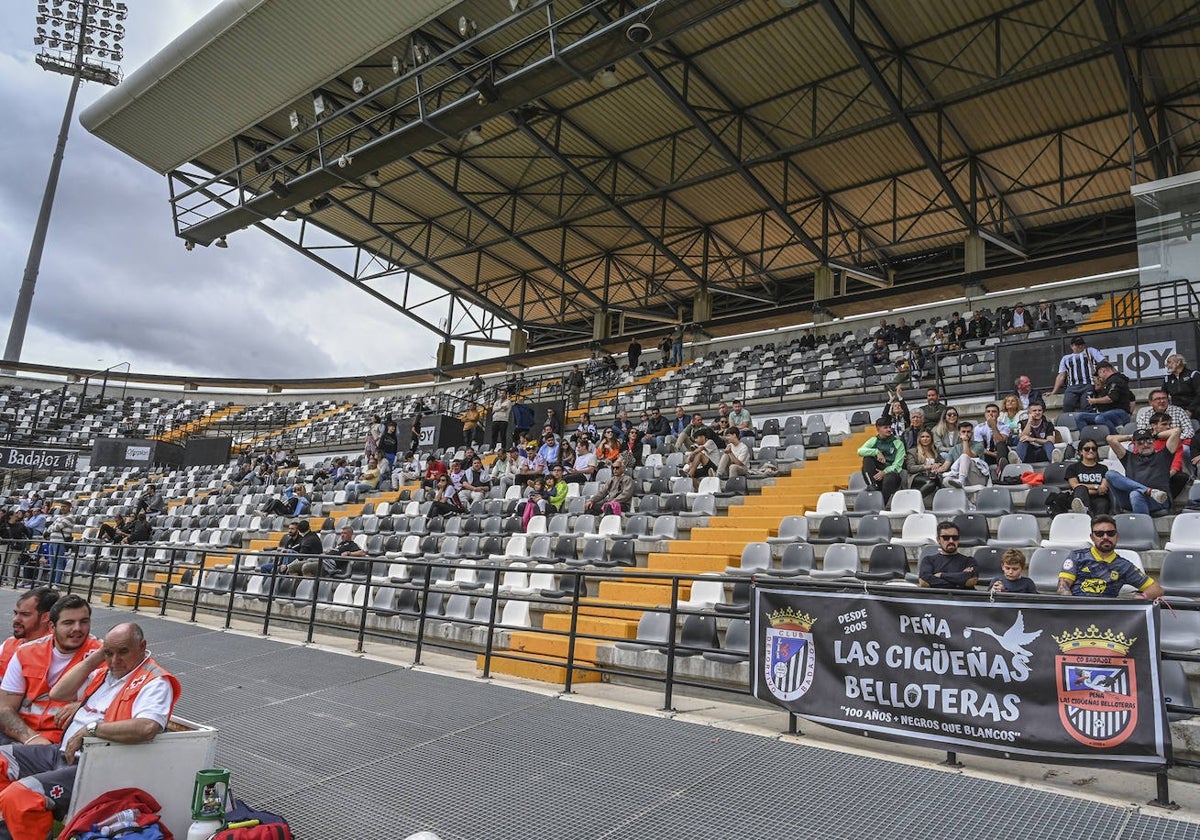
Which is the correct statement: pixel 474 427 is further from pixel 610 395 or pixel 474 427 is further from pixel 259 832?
pixel 259 832

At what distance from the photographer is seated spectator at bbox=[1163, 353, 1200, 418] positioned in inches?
334

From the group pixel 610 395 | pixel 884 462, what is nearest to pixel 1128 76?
pixel 884 462

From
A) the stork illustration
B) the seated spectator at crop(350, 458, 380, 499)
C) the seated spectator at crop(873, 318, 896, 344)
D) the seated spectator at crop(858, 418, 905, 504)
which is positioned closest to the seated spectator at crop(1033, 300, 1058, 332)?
the seated spectator at crop(873, 318, 896, 344)

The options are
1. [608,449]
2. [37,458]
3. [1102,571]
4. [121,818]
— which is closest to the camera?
[121,818]

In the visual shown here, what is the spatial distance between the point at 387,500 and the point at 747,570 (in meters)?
11.6

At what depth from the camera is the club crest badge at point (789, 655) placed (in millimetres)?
4705

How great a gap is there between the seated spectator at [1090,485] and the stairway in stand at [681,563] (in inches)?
127

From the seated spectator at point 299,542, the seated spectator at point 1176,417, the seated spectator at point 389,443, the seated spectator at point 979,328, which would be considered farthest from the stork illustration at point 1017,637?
the seated spectator at point 389,443

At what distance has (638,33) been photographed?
13281 millimetres

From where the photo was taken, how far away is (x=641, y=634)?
22.5 feet

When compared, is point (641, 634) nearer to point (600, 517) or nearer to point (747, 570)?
point (747, 570)

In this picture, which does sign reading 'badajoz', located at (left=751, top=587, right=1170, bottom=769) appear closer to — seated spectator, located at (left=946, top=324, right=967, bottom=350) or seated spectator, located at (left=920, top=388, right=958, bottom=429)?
seated spectator, located at (left=920, top=388, right=958, bottom=429)

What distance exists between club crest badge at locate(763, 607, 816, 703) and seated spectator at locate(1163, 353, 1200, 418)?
634 centimetres

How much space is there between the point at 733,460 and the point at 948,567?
623 centimetres
